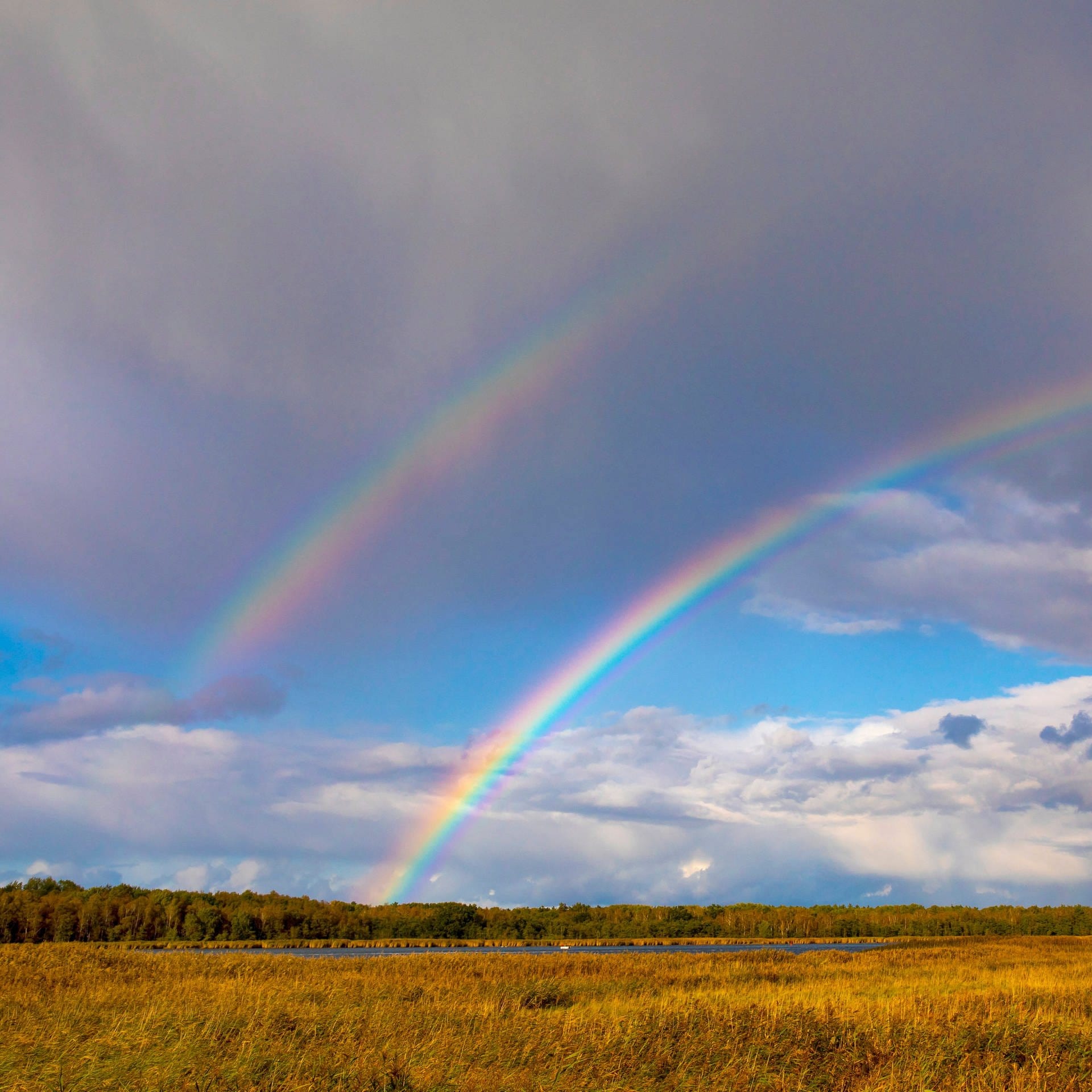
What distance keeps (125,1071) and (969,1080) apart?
14.0 metres

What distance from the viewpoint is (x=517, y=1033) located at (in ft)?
57.9

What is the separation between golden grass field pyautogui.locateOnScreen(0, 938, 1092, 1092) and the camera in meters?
13.9

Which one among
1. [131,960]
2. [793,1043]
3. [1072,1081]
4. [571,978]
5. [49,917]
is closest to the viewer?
[1072,1081]

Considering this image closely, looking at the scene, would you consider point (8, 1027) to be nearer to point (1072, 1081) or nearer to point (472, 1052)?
point (472, 1052)

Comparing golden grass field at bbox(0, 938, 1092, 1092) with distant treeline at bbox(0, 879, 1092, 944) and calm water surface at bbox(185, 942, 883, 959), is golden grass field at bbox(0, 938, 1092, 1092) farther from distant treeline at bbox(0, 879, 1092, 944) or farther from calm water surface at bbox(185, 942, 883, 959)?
distant treeline at bbox(0, 879, 1092, 944)

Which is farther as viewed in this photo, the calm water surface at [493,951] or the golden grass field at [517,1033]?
the calm water surface at [493,951]

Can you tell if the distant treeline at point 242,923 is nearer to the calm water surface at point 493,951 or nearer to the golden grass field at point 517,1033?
the calm water surface at point 493,951

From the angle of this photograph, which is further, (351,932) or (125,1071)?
(351,932)

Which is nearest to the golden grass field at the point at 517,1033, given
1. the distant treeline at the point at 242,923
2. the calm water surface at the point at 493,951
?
the calm water surface at the point at 493,951

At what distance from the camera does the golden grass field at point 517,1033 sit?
546 inches

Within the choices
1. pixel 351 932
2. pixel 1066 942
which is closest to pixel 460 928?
pixel 351 932

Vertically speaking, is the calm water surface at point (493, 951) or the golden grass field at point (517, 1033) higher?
the golden grass field at point (517, 1033)

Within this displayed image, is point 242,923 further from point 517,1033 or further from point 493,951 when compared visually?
point 517,1033

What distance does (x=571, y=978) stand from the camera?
34938 millimetres
